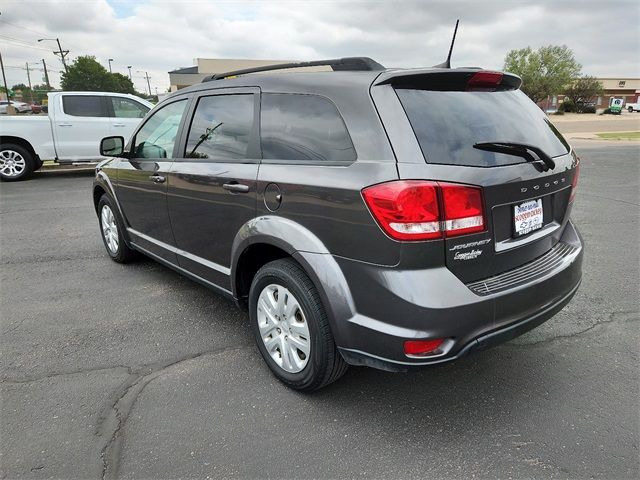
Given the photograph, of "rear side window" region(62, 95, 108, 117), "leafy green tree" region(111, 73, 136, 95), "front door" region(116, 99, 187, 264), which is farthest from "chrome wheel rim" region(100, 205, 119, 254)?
"leafy green tree" region(111, 73, 136, 95)

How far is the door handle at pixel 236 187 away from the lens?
2.75 metres

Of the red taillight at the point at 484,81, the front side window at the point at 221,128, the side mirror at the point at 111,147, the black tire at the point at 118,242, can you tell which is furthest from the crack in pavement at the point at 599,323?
the side mirror at the point at 111,147

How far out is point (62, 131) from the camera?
410 inches

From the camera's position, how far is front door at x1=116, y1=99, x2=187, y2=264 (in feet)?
11.9

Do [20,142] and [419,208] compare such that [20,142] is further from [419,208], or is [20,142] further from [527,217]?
[527,217]

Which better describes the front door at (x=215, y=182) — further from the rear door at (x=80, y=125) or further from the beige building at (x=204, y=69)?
the beige building at (x=204, y=69)

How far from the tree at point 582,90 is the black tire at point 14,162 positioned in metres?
Result: 72.8

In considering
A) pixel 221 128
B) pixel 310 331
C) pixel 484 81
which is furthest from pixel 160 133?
pixel 484 81

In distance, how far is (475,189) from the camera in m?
2.09

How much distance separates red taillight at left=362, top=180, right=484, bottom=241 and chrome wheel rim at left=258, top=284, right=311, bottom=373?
75 centimetres

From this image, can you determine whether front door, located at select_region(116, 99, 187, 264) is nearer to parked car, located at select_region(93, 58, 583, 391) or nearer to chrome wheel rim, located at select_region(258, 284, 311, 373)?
parked car, located at select_region(93, 58, 583, 391)

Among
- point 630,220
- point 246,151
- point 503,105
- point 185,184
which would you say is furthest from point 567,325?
point 630,220

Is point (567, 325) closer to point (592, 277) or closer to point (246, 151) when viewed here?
point (592, 277)

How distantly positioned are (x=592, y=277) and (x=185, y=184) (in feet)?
12.2
